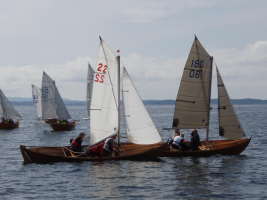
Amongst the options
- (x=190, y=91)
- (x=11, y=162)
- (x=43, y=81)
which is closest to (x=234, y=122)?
(x=190, y=91)

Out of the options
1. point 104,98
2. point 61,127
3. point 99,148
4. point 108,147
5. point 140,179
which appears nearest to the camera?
point 140,179

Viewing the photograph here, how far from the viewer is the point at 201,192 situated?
50.5 ft

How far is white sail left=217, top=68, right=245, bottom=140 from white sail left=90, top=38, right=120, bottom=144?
7983 millimetres

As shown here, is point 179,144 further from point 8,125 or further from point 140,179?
point 8,125

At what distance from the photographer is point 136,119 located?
21.9m

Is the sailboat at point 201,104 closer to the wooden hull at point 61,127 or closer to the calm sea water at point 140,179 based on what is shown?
the calm sea water at point 140,179

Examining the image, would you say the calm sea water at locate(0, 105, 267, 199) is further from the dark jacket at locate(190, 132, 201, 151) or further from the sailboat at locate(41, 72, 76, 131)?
the sailboat at locate(41, 72, 76, 131)

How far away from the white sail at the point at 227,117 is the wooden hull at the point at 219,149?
2.30 feet

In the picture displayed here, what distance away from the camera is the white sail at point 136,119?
71.5 feet

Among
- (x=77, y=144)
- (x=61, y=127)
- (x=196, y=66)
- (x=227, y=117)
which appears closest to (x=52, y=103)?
(x=61, y=127)

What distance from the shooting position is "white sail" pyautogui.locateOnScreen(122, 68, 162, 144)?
2178cm

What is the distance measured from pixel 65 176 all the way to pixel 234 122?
13.0m

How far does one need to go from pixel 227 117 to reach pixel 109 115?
9043 mm

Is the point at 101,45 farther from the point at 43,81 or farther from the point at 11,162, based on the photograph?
the point at 43,81
